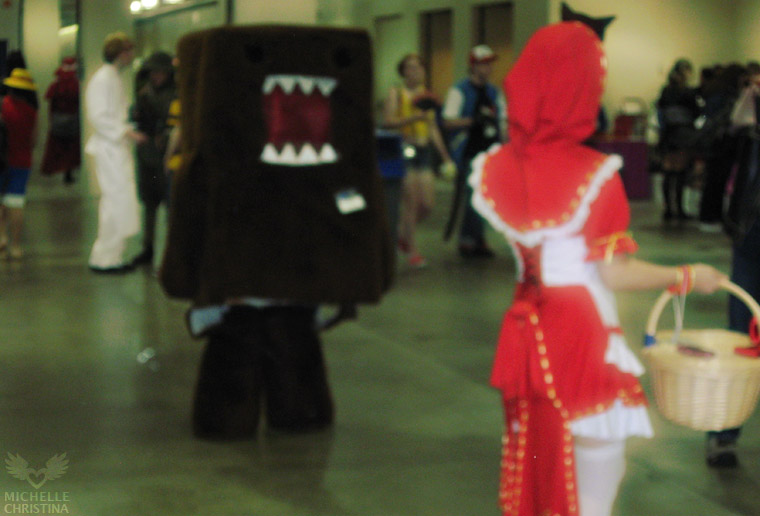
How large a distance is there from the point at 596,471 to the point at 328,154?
1.96 m

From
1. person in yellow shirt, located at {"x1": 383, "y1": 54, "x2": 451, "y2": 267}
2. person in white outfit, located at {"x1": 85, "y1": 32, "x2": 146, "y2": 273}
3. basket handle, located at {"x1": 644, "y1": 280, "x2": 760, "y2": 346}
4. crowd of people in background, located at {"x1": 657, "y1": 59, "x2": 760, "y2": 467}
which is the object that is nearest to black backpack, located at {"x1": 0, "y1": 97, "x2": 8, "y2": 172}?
person in white outfit, located at {"x1": 85, "y1": 32, "x2": 146, "y2": 273}

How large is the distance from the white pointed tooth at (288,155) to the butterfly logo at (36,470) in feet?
4.86

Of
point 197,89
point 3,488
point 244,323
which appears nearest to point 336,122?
point 197,89

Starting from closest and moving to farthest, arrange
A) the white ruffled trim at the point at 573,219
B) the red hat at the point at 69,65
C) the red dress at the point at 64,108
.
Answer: the white ruffled trim at the point at 573,219 < the red dress at the point at 64,108 < the red hat at the point at 69,65

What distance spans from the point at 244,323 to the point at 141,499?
924mm

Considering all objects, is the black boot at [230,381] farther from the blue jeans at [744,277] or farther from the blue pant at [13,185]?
the blue pant at [13,185]

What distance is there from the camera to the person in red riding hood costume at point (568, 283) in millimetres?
2762

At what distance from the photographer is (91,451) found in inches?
175

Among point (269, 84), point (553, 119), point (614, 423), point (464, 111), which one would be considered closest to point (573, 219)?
point (553, 119)

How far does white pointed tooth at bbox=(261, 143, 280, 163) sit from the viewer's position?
4.26 meters

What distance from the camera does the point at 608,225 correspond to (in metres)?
2.75

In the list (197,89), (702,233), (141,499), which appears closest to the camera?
(141,499)

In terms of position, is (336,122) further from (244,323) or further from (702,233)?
(702,233)

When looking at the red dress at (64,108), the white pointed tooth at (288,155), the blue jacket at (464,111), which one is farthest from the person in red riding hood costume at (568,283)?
the red dress at (64,108)
